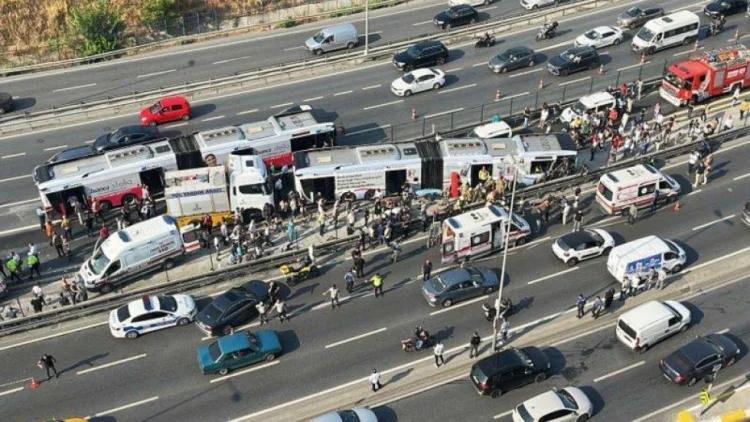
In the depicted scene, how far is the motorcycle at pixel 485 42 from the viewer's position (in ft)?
224

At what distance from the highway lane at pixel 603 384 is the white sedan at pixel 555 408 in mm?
1048

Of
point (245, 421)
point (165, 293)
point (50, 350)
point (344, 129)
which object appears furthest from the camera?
point (344, 129)

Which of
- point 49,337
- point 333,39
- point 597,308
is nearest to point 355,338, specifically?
point 597,308

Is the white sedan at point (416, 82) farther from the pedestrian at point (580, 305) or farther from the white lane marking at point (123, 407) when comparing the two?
the white lane marking at point (123, 407)

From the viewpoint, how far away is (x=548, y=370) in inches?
1539

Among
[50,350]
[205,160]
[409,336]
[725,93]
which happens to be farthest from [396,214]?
[725,93]

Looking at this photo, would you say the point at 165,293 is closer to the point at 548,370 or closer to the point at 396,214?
the point at 396,214

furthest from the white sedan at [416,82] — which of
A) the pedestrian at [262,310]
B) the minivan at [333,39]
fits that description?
the pedestrian at [262,310]

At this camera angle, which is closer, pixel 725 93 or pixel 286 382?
pixel 286 382

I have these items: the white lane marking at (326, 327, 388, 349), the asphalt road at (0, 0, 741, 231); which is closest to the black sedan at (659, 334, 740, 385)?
the white lane marking at (326, 327, 388, 349)

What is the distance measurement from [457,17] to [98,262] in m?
39.4

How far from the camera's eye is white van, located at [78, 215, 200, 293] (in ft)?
146

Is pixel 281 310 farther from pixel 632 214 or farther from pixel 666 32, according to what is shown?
pixel 666 32

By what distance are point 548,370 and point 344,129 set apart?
25187 mm
